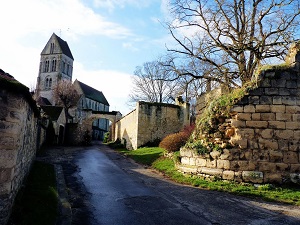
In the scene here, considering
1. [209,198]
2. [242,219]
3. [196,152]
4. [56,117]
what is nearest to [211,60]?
[196,152]

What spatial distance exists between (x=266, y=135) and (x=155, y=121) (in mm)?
13418

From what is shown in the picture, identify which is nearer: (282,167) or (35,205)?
(35,205)

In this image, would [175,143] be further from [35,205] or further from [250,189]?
[35,205]

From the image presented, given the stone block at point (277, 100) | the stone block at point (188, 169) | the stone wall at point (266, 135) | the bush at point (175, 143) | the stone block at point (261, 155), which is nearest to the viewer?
the stone wall at point (266, 135)

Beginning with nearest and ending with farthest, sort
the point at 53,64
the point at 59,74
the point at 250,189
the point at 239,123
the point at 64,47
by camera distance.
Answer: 1. the point at 250,189
2. the point at 239,123
3. the point at 59,74
4. the point at 53,64
5. the point at 64,47

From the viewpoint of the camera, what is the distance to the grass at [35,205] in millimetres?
4246

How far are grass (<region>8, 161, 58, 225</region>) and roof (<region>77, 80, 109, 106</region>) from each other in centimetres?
5465

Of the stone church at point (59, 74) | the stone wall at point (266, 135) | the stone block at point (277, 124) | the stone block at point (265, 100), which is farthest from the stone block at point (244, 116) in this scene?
the stone church at point (59, 74)

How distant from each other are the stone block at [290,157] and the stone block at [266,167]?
1.34 ft

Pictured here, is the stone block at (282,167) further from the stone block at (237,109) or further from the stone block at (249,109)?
the stone block at (237,109)

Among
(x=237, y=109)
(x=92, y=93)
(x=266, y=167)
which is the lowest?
(x=266, y=167)

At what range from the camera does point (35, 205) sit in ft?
16.1

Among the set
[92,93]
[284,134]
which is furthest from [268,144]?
[92,93]

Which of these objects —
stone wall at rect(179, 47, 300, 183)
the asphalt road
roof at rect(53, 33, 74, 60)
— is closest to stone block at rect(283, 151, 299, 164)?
stone wall at rect(179, 47, 300, 183)
